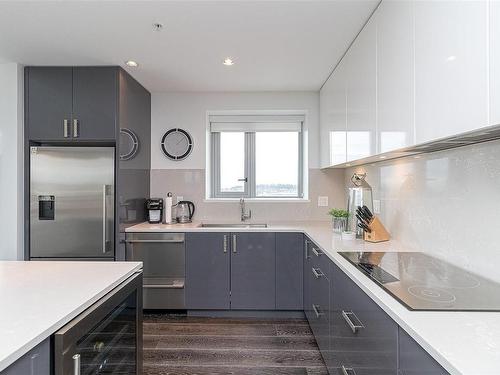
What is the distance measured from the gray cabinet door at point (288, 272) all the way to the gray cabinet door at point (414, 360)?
6.25ft

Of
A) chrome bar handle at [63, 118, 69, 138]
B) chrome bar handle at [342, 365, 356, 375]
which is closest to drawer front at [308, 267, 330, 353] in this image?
chrome bar handle at [342, 365, 356, 375]

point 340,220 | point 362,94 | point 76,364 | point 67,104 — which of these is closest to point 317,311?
point 340,220

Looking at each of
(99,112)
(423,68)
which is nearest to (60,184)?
(99,112)

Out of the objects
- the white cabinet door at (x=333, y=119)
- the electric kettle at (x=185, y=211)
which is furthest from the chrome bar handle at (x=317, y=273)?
the electric kettle at (x=185, y=211)

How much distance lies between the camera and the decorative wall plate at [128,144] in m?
2.81

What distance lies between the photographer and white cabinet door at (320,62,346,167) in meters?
2.49

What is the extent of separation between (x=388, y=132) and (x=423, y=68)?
40 centimetres

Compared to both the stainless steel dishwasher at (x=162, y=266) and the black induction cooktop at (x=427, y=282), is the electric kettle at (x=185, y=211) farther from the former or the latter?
the black induction cooktop at (x=427, y=282)

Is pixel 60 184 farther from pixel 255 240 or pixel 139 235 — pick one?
pixel 255 240

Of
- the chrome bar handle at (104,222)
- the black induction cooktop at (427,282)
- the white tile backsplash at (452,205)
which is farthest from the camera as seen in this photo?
the chrome bar handle at (104,222)

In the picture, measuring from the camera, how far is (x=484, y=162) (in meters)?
1.36

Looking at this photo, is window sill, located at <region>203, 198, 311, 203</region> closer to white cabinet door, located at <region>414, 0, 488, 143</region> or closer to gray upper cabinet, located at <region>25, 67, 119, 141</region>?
gray upper cabinet, located at <region>25, 67, 119, 141</region>

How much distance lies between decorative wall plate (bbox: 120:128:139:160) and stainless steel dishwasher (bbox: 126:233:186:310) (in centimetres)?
75

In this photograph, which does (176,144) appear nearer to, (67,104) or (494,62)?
(67,104)
